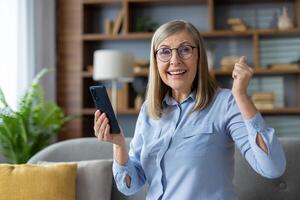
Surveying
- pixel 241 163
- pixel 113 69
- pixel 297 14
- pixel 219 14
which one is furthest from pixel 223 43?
pixel 241 163

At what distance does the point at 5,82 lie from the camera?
11.5 feet

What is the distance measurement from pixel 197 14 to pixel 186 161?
3.12 m

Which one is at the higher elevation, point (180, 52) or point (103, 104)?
point (180, 52)

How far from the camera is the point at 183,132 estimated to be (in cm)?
136

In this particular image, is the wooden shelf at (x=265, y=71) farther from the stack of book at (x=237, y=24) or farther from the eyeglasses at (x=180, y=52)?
the eyeglasses at (x=180, y=52)

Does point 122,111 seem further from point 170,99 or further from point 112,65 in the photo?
point 170,99

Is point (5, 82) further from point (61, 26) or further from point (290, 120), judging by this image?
point (290, 120)

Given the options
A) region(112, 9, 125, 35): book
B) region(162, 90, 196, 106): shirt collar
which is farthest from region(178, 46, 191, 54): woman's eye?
region(112, 9, 125, 35): book

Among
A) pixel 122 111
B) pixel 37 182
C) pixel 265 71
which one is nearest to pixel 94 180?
pixel 37 182

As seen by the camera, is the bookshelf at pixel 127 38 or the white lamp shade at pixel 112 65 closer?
the white lamp shade at pixel 112 65

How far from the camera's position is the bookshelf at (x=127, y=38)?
4.10 meters

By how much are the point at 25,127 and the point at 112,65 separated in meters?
0.88

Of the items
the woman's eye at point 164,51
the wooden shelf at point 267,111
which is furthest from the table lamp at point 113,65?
the woman's eye at point 164,51

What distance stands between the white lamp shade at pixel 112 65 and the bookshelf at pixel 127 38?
1.53 feet
